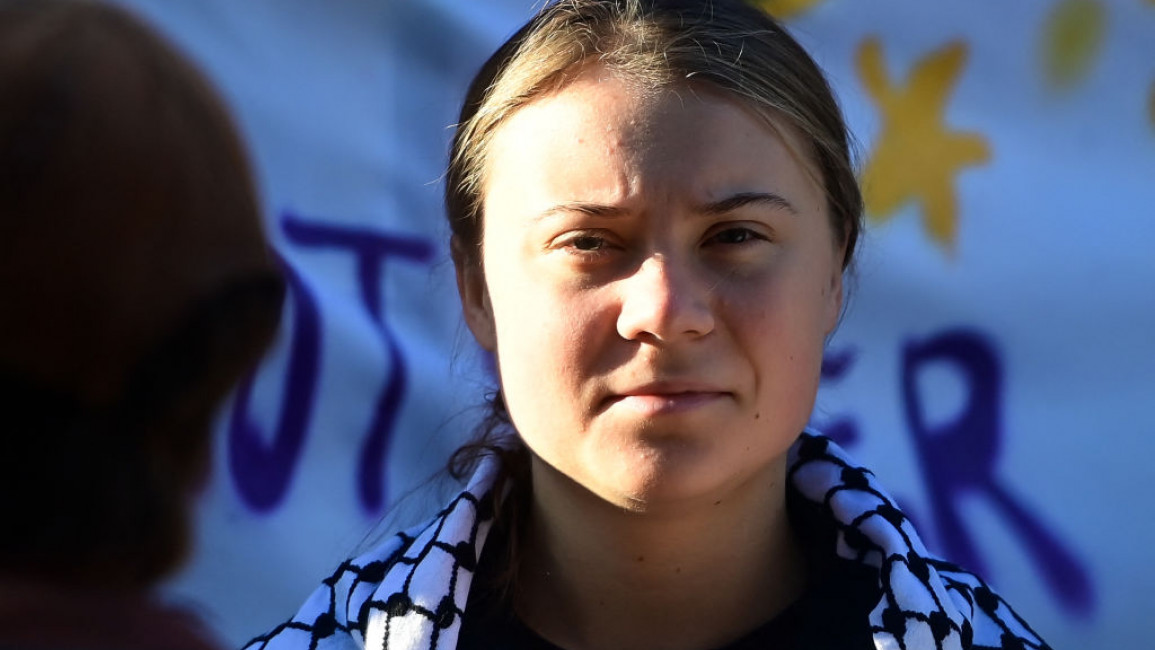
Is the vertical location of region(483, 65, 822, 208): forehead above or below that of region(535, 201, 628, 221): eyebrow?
above

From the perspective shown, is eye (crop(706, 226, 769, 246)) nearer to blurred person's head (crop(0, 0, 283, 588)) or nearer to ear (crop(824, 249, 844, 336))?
ear (crop(824, 249, 844, 336))

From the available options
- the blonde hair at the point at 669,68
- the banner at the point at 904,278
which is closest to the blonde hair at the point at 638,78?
the blonde hair at the point at 669,68

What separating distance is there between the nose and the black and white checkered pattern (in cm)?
28

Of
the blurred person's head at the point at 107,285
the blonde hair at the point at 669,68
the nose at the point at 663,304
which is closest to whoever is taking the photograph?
the nose at the point at 663,304

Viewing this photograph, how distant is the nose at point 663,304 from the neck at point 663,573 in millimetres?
170

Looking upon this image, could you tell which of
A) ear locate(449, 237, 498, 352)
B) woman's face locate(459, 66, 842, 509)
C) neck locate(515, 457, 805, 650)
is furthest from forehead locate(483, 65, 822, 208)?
neck locate(515, 457, 805, 650)

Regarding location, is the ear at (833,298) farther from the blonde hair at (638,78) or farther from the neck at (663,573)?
the neck at (663,573)

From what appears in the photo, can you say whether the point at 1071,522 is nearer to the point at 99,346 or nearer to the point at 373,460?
the point at 373,460

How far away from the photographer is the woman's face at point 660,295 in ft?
2.97

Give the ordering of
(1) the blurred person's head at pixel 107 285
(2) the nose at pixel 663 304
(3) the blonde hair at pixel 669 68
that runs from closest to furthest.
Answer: (2) the nose at pixel 663 304, (3) the blonde hair at pixel 669 68, (1) the blurred person's head at pixel 107 285

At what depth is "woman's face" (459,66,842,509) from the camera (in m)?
0.91

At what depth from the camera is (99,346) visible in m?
1.52

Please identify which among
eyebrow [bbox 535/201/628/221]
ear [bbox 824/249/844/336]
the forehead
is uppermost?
the forehead

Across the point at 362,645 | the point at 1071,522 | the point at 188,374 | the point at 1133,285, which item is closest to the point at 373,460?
the point at 188,374
